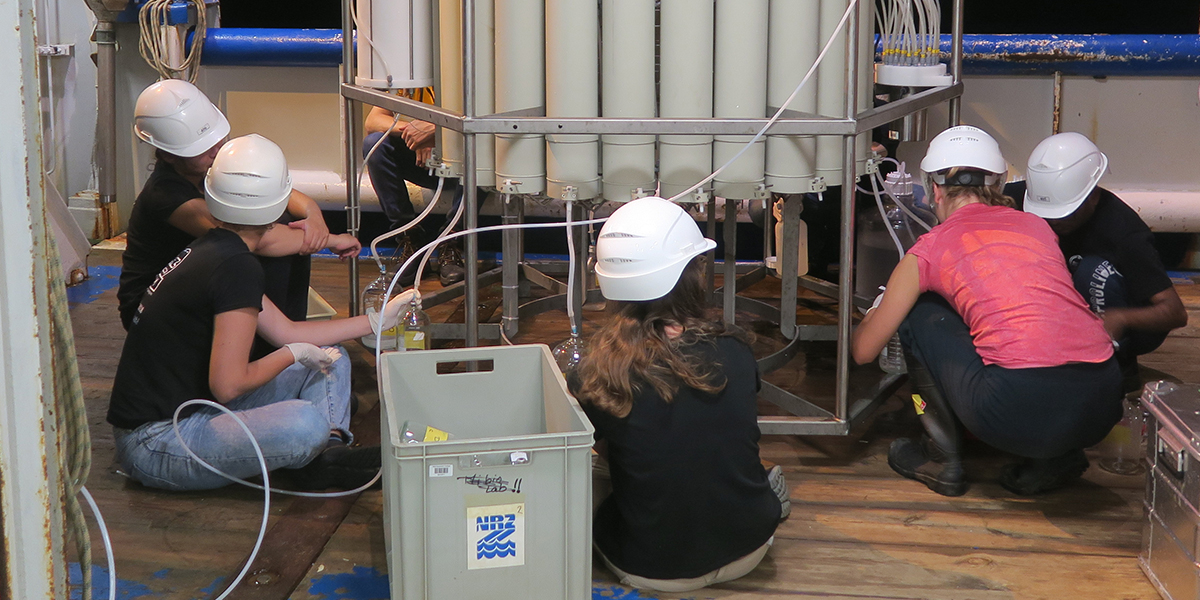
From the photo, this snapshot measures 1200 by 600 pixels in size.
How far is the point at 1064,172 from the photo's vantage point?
9.62 ft

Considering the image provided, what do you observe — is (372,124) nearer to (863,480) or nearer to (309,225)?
(309,225)

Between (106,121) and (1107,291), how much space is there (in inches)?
157

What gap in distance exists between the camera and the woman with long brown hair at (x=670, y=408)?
2.13 metres

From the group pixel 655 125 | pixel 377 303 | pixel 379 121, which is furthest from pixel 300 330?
pixel 379 121

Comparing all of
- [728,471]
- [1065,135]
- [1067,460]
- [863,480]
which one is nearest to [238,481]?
[728,471]

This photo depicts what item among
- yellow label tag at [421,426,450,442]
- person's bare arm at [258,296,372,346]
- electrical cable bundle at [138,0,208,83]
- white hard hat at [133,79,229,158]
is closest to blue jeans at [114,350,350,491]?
person's bare arm at [258,296,372,346]

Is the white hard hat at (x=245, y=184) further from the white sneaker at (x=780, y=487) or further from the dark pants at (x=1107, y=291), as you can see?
the dark pants at (x=1107, y=291)

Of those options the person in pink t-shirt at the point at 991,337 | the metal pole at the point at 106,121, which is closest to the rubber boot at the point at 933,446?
the person in pink t-shirt at the point at 991,337

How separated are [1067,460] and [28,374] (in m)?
2.25

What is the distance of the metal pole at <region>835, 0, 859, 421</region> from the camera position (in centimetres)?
266

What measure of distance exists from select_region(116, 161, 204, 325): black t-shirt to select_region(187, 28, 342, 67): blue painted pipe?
1.90 meters

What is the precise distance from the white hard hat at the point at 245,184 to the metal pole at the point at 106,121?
2.50 metres

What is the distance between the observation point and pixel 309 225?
10.5 feet

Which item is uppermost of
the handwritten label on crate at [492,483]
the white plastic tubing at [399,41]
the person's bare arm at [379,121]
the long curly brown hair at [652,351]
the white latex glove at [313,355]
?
the white plastic tubing at [399,41]
